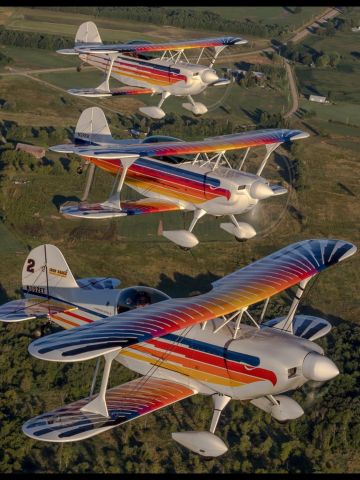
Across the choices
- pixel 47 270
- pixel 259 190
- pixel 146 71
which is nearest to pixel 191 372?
pixel 47 270

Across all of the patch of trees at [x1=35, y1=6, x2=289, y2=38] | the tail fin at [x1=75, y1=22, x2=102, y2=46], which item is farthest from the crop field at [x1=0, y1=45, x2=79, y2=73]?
the tail fin at [x1=75, y1=22, x2=102, y2=46]

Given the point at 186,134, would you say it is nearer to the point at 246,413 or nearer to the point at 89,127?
the point at 89,127

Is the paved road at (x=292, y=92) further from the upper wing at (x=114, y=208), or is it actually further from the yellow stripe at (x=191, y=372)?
the yellow stripe at (x=191, y=372)

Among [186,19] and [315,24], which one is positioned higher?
[186,19]

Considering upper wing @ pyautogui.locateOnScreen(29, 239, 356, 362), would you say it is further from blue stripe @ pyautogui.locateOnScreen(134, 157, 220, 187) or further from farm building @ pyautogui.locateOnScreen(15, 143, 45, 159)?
farm building @ pyautogui.locateOnScreen(15, 143, 45, 159)

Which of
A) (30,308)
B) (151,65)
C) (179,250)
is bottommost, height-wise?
(179,250)

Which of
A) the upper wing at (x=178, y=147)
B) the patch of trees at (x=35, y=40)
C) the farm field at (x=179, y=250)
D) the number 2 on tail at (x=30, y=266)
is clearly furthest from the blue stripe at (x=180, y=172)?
the patch of trees at (x=35, y=40)

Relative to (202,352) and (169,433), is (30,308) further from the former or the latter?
(202,352)
